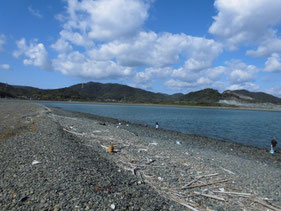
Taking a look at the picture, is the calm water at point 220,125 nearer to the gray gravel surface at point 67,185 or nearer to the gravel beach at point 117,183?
the gravel beach at point 117,183

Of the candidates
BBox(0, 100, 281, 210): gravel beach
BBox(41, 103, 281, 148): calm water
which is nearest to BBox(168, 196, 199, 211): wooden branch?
BBox(0, 100, 281, 210): gravel beach

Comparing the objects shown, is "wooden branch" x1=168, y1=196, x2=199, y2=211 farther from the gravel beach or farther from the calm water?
the calm water

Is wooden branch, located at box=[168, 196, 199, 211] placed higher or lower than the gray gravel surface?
lower

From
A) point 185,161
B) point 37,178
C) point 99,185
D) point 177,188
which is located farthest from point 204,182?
point 37,178

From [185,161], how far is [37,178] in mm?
7167

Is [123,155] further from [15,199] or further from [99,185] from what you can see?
[15,199]

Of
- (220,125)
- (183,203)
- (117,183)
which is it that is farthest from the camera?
(220,125)

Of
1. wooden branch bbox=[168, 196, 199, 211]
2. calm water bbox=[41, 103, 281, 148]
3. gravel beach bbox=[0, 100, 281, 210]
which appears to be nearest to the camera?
gravel beach bbox=[0, 100, 281, 210]

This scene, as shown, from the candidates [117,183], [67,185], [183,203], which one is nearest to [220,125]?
[183,203]

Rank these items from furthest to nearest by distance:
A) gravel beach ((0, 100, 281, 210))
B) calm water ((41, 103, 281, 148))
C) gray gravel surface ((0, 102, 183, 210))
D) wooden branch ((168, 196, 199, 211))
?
calm water ((41, 103, 281, 148)) → wooden branch ((168, 196, 199, 211)) → gravel beach ((0, 100, 281, 210)) → gray gravel surface ((0, 102, 183, 210))

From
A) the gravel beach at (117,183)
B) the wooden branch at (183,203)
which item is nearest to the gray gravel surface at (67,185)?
the gravel beach at (117,183)

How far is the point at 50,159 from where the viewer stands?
27.2ft

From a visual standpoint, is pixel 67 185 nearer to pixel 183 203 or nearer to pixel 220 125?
pixel 183 203

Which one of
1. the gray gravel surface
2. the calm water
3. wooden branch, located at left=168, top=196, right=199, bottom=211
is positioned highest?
the gray gravel surface
